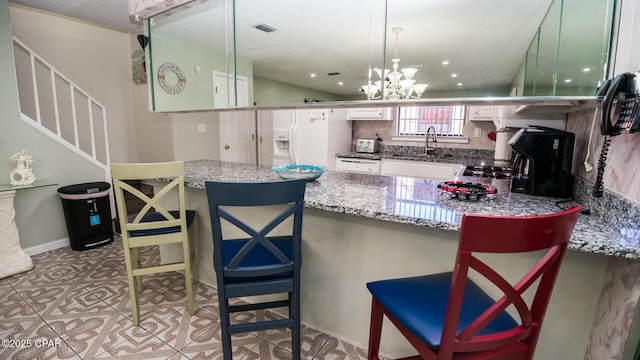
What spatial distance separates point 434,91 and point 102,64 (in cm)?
479

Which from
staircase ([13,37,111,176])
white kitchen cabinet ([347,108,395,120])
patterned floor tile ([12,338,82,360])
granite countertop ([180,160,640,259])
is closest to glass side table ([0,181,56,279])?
staircase ([13,37,111,176])

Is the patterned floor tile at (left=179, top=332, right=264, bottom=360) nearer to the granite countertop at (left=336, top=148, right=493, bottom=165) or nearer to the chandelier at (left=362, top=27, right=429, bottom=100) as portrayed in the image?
the chandelier at (left=362, top=27, right=429, bottom=100)

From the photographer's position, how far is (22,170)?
2.69m

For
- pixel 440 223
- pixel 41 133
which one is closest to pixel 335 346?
pixel 440 223

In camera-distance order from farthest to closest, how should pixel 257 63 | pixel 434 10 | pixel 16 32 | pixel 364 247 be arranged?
1. pixel 16 32
2. pixel 257 63
3. pixel 434 10
4. pixel 364 247

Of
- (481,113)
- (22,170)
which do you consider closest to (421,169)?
(481,113)

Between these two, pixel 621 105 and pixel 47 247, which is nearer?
pixel 621 105

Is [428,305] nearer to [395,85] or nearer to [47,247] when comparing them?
[395,85]

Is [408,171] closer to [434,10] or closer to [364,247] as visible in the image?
[434,10]

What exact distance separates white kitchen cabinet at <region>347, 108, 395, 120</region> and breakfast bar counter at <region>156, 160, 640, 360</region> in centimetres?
260

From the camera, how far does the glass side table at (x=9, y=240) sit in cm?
248

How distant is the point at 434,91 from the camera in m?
1.67

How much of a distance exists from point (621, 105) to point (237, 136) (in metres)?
4.50

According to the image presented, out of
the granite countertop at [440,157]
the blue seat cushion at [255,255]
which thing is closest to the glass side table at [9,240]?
the blue seat cushion at [255,255]
